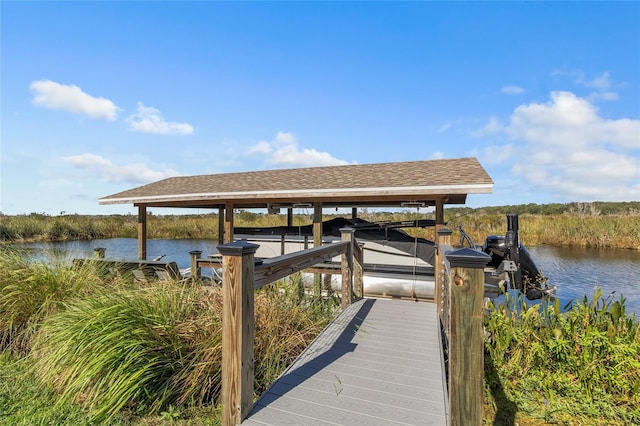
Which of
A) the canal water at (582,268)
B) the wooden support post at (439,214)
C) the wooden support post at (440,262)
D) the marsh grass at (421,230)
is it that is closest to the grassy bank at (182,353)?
the wooden support post at (440,262)

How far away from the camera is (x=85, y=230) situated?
22375mm

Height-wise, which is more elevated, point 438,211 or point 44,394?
point 438,211

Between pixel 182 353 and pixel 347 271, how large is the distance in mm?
2911

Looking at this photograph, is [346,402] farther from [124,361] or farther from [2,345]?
[2,345]

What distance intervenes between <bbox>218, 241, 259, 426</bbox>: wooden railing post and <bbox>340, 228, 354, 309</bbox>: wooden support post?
2.95 meters

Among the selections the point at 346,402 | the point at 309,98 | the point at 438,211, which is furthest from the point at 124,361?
the point at 309,98

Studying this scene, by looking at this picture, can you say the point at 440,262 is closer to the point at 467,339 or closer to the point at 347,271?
the point at 347,271

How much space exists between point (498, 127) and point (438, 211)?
28.4 ft

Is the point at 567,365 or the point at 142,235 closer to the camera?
the point at 567,365

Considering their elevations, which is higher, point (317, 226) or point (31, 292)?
point (317, 226)

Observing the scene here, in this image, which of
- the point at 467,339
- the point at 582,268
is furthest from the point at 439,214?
the point at 582,268

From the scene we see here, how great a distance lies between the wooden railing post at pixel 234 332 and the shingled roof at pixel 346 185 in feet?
13.5

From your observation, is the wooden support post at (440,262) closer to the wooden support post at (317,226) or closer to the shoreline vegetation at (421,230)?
the wooden support post at (317,226)

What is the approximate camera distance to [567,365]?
390 cm
